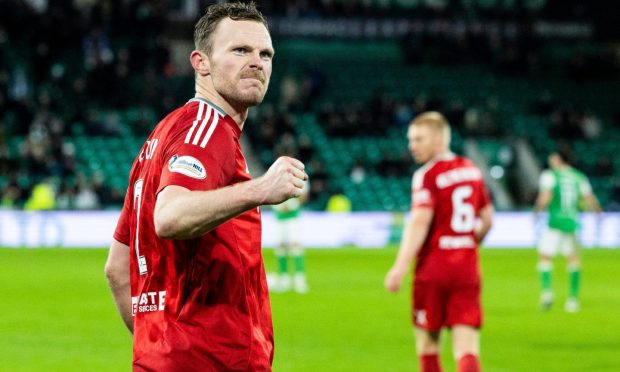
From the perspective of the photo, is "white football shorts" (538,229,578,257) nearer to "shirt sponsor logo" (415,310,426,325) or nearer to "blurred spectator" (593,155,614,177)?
"shirt sponsor logo" (415,310,426,325)

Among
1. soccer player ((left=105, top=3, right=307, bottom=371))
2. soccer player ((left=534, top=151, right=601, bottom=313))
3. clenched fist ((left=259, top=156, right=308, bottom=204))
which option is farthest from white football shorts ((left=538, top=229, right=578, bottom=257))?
clenched fist ((left=259, top=156, right=308, bottom=204))

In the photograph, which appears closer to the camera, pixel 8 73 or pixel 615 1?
pixel 8 73

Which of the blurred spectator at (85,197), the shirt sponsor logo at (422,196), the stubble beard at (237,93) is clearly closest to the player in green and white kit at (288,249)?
the blurred spectator at (85,197)

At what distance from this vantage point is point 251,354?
3479 millimetres

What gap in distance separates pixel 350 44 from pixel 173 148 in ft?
115

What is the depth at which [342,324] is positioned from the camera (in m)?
12.8

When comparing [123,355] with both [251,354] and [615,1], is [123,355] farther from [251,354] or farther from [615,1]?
[615,1]

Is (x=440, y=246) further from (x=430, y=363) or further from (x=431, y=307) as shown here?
(x=430, y=363)

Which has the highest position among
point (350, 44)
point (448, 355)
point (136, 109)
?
point (350, 44)

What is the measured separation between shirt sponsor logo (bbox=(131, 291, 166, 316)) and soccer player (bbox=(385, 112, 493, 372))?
148 inches

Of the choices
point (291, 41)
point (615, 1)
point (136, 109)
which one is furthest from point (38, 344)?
point (615, 1)

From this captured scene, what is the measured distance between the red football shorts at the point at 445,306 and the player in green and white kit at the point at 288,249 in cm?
1003

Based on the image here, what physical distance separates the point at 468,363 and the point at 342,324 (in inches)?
232

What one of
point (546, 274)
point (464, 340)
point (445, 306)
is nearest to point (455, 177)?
point (445, 306)
